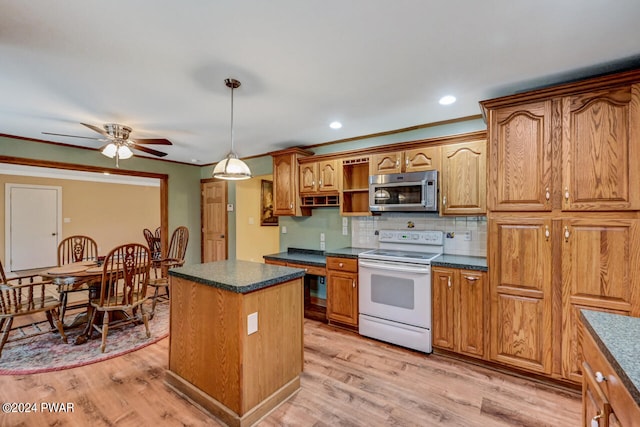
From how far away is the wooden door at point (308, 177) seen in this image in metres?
3.95

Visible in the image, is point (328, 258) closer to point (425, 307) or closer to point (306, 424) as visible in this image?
point (425, 307)

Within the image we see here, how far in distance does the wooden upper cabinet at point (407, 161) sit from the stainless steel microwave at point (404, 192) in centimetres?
8

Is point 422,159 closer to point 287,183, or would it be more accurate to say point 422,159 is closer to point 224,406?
point 287,183

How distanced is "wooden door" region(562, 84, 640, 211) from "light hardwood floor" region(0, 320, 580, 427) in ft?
4.76

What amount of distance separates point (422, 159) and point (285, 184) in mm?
1889

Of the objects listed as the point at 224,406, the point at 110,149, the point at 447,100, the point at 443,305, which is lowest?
the point at 224,406

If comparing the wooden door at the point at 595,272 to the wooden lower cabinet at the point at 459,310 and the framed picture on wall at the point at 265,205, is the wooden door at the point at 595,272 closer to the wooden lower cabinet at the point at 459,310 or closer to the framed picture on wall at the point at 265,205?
the wooden lower cabinet at the point at 459,310

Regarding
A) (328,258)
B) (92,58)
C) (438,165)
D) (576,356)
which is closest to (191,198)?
(328,258)

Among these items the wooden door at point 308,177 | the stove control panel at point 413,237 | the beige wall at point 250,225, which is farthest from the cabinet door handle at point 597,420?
the beige wall at point 250,225

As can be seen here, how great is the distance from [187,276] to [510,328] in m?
2.53

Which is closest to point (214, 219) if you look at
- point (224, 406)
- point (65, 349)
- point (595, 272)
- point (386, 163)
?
point (65, 349)

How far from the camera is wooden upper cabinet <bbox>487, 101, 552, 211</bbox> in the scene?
7.40 feet

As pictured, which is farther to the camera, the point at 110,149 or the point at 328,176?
the point at 328,176

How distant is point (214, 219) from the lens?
230 inches
